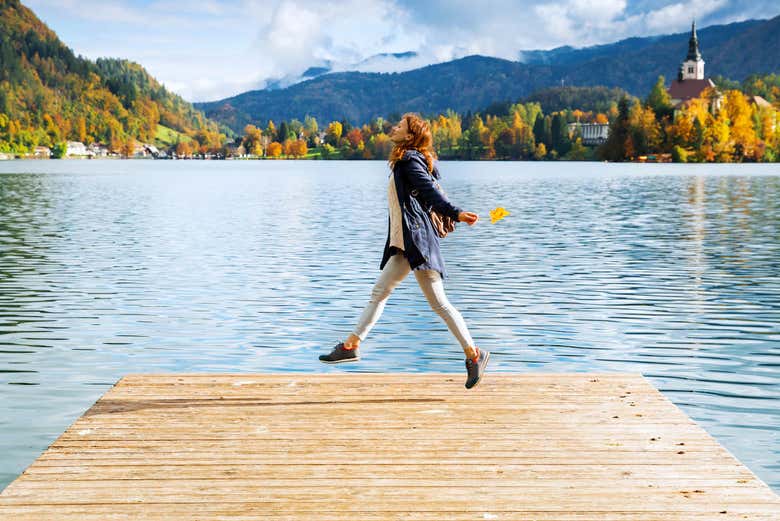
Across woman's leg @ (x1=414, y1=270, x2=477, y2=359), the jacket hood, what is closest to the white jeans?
woman's leg @ (x1=414, y1=270, x2=477, y2=359)

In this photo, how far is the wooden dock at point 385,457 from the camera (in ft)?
19.6

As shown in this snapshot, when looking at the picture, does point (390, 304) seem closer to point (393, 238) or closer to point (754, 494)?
point (393, 238)

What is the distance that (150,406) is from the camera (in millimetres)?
8664

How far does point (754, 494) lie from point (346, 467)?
2794mm

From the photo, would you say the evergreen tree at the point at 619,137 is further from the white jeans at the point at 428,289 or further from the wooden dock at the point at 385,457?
the wooden dock at the point at 385,457

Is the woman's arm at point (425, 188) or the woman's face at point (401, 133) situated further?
the woman's face at point (401, 133)

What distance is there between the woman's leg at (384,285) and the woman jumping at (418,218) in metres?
0.01

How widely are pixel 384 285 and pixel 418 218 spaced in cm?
87

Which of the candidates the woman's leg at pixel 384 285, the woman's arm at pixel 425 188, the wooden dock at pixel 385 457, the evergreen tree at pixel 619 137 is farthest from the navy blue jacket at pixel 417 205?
the evergreen tree at pixel 619 137

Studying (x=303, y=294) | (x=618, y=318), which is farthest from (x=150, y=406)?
(x=303, y=294)

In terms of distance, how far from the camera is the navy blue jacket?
8.98 m

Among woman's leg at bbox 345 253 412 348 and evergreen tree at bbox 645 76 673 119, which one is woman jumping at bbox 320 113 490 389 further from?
evergreen tree at bbox 645 76 673 119

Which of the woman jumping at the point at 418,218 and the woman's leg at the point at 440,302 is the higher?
the woman jumping at the point at 418,218

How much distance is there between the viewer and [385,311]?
764 inches
